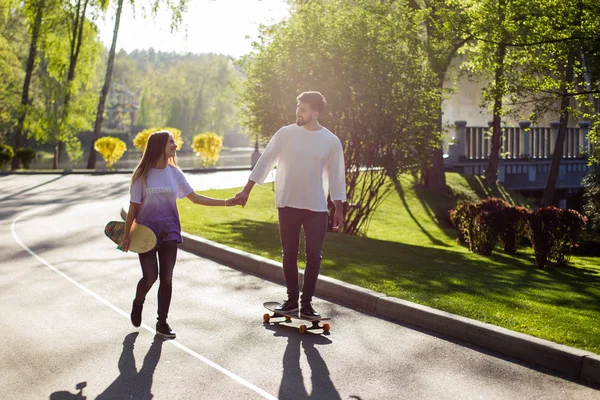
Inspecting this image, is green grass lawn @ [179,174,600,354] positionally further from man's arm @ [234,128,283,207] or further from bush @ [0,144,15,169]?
bush @ [0,144,15,169]

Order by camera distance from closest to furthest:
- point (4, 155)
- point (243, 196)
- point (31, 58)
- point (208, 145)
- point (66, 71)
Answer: point (243, 196) → point (4, 155) → point (31, 58) → point (66, 71) → point (208, 145)

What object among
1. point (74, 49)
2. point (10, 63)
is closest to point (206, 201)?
point (74, 49)

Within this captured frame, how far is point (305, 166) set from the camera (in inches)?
300

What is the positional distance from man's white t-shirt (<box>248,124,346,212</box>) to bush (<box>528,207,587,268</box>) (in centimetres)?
636

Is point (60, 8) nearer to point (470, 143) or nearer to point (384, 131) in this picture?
point (470, 143)

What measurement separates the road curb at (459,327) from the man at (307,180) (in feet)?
3.46

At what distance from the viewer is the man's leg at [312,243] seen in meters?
7.65

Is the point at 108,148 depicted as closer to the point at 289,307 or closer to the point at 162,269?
the point at 289,307

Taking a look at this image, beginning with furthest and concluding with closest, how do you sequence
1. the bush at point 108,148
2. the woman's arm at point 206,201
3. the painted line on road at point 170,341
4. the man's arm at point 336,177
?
the bush at point 108,148, the man's arm at point 336,177, the woman's arm at point 206,201, the painted line on road at point 170,341

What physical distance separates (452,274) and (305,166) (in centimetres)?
448

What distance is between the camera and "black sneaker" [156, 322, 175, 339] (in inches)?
286

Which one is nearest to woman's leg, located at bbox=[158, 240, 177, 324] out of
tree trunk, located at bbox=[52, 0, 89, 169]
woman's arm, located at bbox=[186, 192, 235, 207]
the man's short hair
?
woman's arm, located at bbox=[186, 192, 235, 207]

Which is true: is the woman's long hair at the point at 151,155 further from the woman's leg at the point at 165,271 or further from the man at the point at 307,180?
the man at the point at 307,180

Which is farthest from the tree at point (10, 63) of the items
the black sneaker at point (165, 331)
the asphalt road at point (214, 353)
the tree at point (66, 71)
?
the black sneaker at point (165, 331)
